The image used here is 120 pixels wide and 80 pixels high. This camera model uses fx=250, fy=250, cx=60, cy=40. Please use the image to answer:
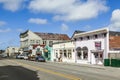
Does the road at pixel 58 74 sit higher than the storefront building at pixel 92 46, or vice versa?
the storefront building at pixel 92 46

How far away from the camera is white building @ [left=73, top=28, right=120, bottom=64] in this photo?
144ft

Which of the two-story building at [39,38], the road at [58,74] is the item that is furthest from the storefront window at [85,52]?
the two-story building at [39,38]

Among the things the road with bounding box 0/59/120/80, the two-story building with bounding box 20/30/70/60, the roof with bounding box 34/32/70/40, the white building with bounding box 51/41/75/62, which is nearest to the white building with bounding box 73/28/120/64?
the white building with bounding box 51/41/75/62

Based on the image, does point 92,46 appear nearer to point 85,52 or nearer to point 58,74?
point 85,52

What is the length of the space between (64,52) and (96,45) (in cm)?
1832

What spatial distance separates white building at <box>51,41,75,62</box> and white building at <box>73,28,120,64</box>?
3.41 metres

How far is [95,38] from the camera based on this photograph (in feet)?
155

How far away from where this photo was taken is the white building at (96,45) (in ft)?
144

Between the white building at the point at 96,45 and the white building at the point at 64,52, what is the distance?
11.2 feet

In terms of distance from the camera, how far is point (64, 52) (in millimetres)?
62656

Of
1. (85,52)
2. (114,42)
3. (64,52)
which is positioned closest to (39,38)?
(64,52)

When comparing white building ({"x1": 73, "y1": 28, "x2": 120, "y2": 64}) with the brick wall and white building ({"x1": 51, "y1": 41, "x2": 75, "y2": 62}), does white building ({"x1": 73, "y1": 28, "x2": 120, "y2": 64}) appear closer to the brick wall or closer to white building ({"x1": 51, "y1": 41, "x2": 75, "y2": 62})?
the brick wall

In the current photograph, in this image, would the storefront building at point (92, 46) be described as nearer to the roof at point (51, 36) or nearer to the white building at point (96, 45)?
the white building at point (96, 45)

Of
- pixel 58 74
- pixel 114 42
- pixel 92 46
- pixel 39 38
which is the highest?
pixel 39 38
